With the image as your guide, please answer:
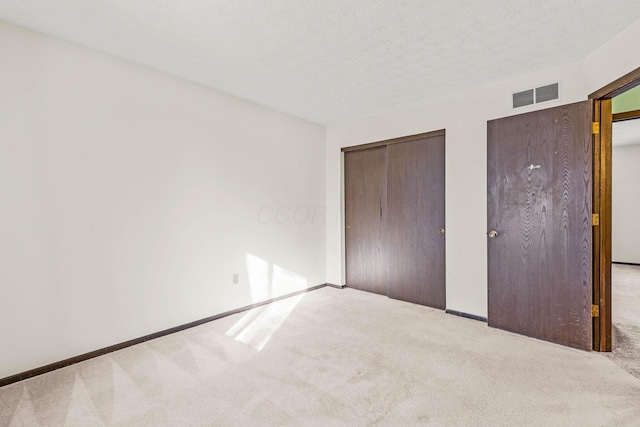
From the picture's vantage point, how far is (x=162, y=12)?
1944 millimetres

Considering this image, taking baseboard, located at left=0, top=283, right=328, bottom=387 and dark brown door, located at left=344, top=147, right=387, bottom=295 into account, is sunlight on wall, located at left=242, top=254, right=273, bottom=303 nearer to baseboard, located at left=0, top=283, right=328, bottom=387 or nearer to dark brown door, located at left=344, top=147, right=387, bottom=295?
baseboard, located at left=0, top=283, right=328, bottom=387

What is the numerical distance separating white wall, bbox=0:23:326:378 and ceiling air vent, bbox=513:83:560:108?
2.76m

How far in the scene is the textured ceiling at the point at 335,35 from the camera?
1913 millimetres

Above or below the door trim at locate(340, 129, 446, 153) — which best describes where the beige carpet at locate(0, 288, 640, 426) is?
below

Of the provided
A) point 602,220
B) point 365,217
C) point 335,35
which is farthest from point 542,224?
point 335,35

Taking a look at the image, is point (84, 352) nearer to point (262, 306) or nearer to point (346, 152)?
point (262, 306)

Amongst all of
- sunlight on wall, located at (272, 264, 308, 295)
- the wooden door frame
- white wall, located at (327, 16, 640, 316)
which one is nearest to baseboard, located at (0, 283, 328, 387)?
sunlight on wall, located at (272, 264, 308, 295)

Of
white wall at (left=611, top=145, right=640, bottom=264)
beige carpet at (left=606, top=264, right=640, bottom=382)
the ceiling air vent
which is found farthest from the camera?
white wall at (left=611, top=145, right=640, bottom=264)

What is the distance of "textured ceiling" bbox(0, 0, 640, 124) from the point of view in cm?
191

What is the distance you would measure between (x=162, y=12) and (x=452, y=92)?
2882 mm

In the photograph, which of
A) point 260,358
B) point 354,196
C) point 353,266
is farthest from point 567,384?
point 354,196

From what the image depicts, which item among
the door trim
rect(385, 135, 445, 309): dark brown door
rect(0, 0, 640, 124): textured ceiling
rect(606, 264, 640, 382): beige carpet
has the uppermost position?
rect(0, 0, 640, 124): textured ceiling

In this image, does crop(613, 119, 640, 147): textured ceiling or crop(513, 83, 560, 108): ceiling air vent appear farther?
crop(613, 119, 640, 147): textured ceiling

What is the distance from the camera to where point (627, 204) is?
6.15 meters
